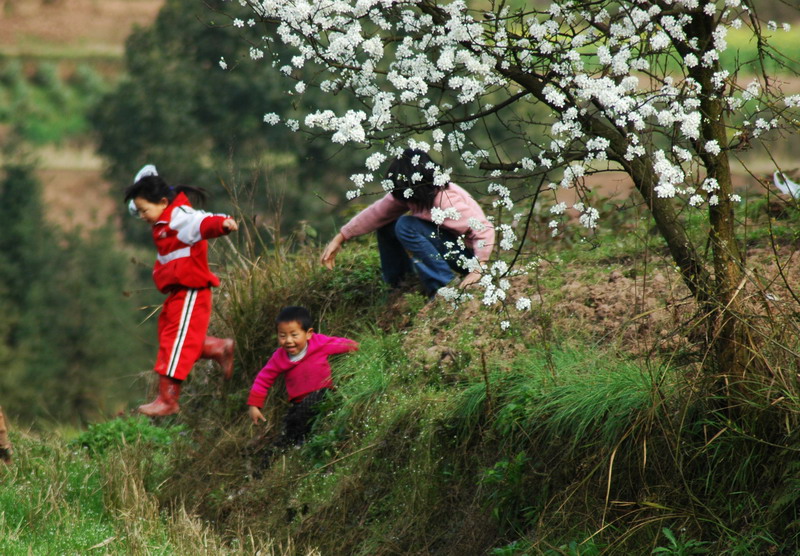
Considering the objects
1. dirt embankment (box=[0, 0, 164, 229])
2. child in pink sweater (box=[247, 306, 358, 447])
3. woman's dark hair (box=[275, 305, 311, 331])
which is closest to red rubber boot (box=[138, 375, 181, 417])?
child in pink sweater (box=[247, 306, 358, 447])

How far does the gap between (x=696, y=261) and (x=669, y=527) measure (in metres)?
1.19

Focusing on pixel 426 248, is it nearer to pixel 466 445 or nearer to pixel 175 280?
pixel 175 280

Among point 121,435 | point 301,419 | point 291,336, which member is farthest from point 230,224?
point 121,435

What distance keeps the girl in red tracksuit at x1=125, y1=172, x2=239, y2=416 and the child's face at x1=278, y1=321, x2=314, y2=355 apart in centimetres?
86

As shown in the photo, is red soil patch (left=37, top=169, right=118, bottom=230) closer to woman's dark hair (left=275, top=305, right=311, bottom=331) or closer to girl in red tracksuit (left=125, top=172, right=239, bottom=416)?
girl in red tracksuit (left=125, top=172, right=239, bottom=416)

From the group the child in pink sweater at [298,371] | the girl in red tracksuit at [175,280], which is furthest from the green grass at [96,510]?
the child in pink sweater at [298,371]

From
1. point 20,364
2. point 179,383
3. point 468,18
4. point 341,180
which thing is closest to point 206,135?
point 341,180

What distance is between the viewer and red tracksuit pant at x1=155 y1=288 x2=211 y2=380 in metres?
7.53

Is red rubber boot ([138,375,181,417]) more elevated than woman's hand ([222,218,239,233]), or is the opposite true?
woman's hand ([222,218,239,233])

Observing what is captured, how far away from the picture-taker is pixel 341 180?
85.7 feet

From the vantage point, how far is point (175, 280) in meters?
7.52

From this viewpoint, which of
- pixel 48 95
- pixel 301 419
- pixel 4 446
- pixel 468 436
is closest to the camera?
pixel 468 436

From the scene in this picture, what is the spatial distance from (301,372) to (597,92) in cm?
326

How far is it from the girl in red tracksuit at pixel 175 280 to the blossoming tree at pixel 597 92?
2.44m
